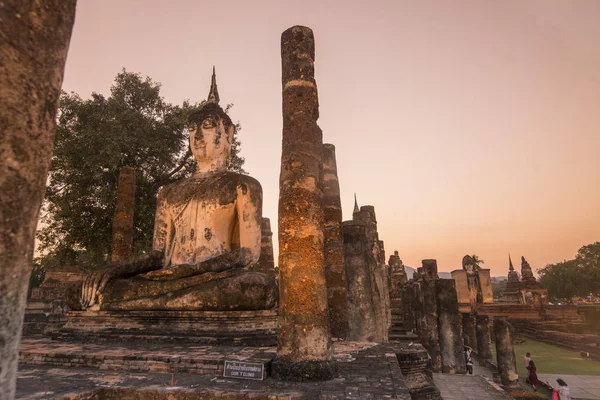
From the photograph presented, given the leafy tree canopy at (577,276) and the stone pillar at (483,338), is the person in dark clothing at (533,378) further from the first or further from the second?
the leafy tree canopy at (577,276)

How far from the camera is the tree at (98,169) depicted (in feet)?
44.1

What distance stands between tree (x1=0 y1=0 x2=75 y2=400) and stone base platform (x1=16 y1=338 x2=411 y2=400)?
2.03 meters

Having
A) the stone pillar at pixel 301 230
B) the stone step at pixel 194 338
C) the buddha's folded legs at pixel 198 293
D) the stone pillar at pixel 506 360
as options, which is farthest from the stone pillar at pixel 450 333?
the stone pillar at pixel 301 230

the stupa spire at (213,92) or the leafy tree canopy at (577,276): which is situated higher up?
the stupa spire at (213,92)

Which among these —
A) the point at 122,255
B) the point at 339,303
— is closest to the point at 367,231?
the point at 339,303

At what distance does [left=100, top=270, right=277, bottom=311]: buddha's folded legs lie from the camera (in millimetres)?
5227

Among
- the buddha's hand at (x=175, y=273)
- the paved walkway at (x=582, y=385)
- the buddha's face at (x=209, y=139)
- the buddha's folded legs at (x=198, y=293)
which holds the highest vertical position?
the buddha's face at (x=209, y=139)

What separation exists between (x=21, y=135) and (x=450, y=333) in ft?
45.3

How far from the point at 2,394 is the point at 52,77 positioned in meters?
1.11

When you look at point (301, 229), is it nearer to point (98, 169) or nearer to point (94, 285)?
point (94, 285)

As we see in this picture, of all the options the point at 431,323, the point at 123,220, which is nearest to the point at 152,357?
the point at 123,220

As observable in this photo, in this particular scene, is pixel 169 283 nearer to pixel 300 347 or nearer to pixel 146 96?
pixel 300 347

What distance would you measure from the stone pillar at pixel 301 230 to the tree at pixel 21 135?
2573 millimetres

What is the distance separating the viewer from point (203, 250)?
22.2 ft
